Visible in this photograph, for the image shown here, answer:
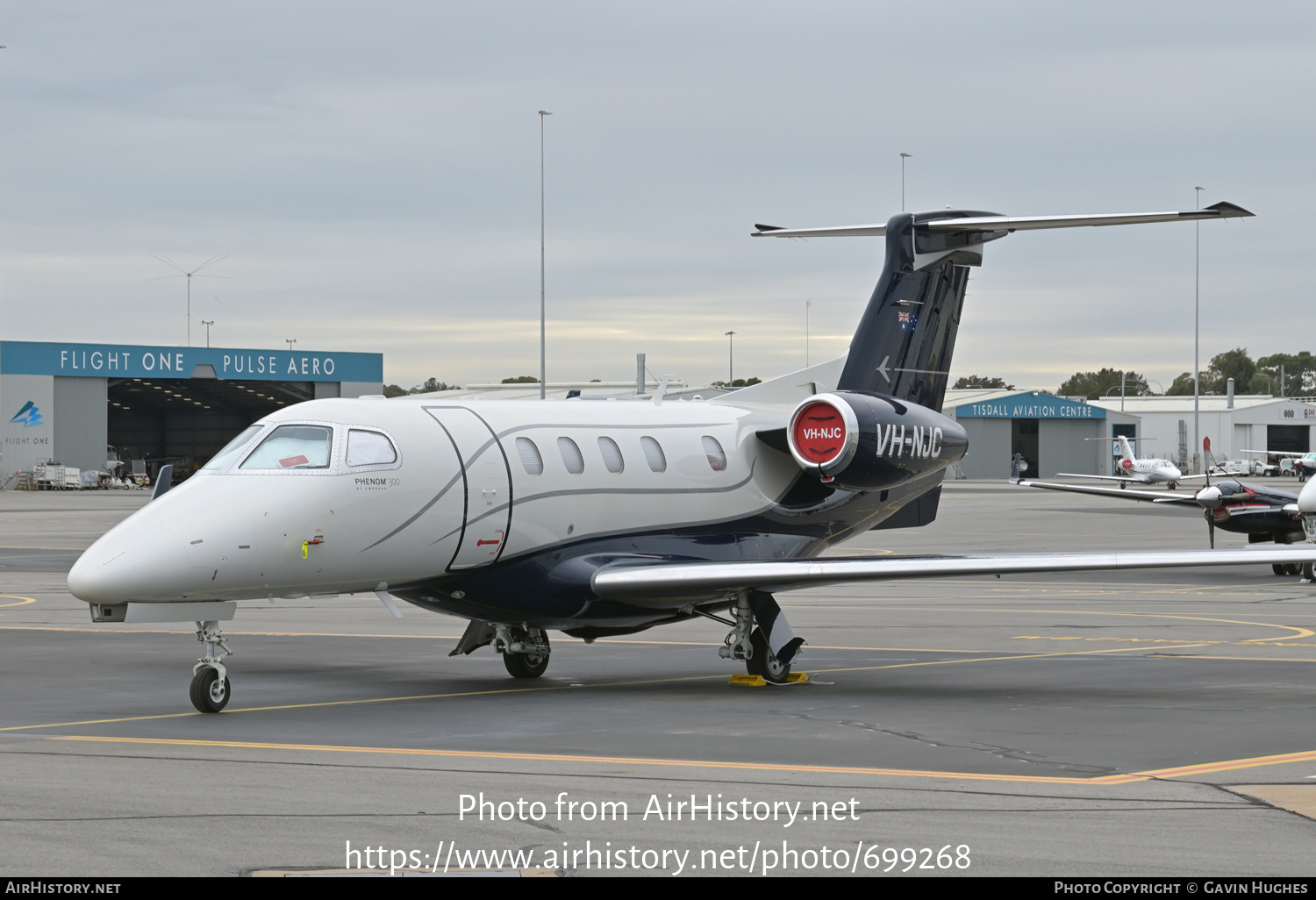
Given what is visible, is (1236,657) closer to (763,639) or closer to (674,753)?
(763,639)

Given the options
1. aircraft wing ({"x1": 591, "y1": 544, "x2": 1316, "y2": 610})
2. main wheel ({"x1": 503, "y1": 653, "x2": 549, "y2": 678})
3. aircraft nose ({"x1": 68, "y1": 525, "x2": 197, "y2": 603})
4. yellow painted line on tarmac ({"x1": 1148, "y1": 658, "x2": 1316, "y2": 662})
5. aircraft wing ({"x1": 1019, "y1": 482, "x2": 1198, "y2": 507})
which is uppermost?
aircraft nose ({"x1": 68, "y1": 525, "x2": 197, "y2": 603})

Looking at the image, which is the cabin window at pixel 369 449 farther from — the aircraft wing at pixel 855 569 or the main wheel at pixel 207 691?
the aircraft wing at pixel 855 569

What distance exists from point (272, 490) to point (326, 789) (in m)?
5.02

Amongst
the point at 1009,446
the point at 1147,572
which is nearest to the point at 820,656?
the point at 1147,572

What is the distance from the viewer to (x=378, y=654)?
22.1m

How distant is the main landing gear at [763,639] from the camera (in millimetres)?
18094

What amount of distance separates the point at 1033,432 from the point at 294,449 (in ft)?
388

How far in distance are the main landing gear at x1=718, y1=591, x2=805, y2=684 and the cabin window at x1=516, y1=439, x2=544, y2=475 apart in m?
2.82

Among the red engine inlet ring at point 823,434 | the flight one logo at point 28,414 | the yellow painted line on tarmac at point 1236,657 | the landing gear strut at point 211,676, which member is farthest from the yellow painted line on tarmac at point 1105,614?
the flight one logo at point 28,414

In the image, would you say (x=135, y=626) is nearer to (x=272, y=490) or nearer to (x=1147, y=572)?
(x=272, y=490)

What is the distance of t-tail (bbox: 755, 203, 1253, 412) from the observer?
21.9 metres

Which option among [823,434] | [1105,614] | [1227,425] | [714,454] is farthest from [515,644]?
[1227,425]

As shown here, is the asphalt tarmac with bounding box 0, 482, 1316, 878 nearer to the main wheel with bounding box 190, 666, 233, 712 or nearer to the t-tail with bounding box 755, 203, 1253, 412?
the main wheel with bounding box 190, 666, 233, 712

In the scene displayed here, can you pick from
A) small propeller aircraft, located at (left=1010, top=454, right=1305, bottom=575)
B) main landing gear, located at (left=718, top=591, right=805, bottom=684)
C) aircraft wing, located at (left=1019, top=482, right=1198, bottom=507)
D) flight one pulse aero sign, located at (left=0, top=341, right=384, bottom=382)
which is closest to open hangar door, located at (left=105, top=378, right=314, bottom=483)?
flight one pulse aero sign, located at (left=0, top=341, right=384, bottom=382)
